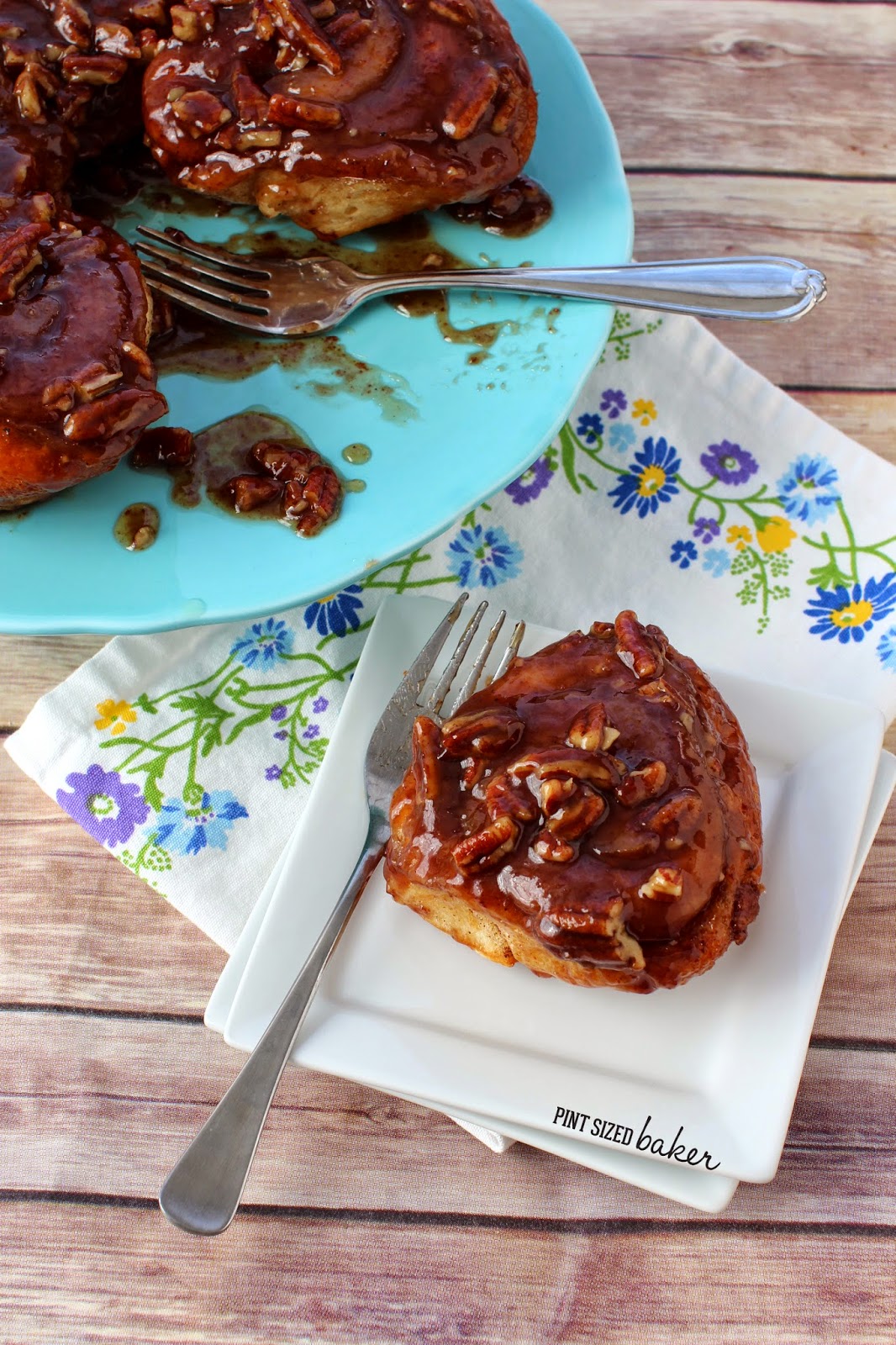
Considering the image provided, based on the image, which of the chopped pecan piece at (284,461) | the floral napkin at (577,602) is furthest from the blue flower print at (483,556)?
the chopped pecan piece at (284,461)

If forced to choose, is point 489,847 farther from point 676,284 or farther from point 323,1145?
point 676,284

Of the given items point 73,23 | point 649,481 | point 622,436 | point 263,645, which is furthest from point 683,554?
point 73,23

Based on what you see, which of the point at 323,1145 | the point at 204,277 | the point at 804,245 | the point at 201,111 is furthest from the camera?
the point at 804,245

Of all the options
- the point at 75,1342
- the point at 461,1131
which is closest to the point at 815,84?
the point at 461,1131

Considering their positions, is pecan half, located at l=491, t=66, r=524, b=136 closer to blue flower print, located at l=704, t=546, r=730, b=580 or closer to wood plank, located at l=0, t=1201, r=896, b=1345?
blue flower print, located at l=704, t=546, r=730, b=580

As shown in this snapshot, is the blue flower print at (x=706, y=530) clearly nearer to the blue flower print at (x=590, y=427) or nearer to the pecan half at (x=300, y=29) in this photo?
the blue flower print at (x=590, y=427)

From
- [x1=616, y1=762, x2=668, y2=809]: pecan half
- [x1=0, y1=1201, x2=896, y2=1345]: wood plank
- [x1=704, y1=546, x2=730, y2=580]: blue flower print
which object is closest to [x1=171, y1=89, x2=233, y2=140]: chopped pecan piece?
[x1=704, y1=546, x2=730, y2=580]: blue flower print

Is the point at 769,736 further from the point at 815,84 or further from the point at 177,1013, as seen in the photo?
the point at 815,84
